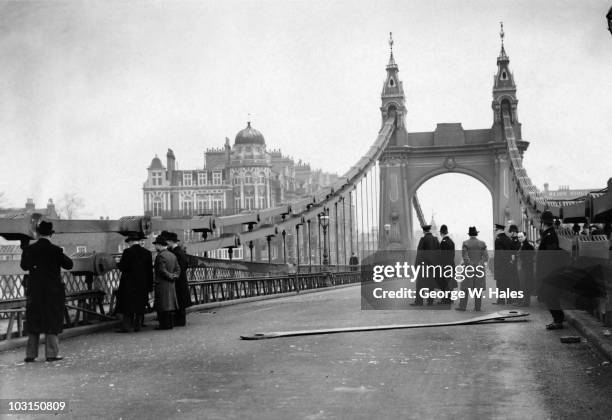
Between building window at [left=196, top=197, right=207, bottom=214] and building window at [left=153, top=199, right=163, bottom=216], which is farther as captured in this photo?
building window at [left=153, top=199, right=163, bottom=216]

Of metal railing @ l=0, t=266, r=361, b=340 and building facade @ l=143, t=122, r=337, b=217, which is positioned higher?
building facade @ l=143, t=122, r=337, b=217

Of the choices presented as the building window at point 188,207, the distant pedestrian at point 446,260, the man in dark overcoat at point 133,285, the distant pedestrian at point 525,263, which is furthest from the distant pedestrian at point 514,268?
the building window at point 188,207

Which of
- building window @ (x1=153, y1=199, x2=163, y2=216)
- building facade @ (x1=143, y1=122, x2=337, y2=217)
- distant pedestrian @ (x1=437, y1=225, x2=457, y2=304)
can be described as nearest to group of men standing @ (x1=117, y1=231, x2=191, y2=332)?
distant pedestrian @ (x1=437, y1=225, x2=457, y2=304)

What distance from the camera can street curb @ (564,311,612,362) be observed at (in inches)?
370

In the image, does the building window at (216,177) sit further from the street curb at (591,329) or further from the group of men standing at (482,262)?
the street curb at (591,329)

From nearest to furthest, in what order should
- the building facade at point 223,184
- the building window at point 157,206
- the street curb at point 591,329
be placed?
the street curb at point 591,329, the building facade at point 223,184, the building window at point 157,206

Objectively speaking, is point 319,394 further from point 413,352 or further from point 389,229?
point 389,229

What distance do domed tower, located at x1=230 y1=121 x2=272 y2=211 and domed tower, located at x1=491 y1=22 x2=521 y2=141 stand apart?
5288 centimetres

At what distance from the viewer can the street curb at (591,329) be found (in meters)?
9.39

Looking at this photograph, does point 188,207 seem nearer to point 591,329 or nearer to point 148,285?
point 148,285

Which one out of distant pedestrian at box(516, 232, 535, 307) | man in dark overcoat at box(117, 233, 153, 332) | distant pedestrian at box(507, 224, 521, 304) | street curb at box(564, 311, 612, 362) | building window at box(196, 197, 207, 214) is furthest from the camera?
building window at box(196, 197, 207, 214)

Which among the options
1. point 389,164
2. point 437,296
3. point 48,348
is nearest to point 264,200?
point 389,164

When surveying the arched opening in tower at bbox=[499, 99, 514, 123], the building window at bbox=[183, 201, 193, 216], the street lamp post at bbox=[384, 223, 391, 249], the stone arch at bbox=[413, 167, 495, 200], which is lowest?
the street lamp post at bbox=[384, 223, 391, 249]

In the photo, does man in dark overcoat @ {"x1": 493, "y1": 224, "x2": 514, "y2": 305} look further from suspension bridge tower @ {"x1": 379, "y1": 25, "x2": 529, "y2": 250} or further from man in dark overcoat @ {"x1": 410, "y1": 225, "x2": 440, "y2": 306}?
suspension bridge tower @ {"x1": 379, "y1": 25, "x2": 529, "y2": 250}
